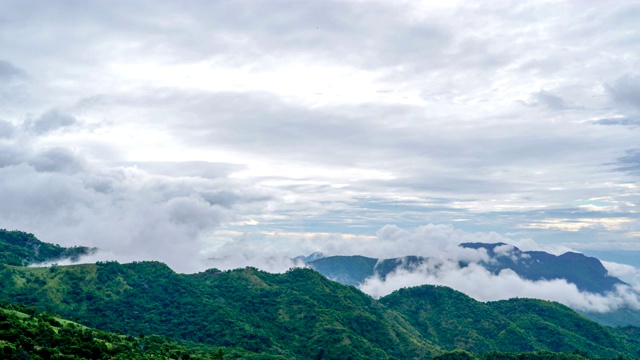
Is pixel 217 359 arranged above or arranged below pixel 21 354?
below

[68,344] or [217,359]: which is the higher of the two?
[68,344]

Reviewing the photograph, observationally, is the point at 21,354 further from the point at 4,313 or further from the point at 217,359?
the point at 217,359

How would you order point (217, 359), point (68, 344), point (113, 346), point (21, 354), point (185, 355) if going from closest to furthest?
point (21, 354) < point (68, 344) < point (113, 346) < point (185, 355) < point (217, 359)

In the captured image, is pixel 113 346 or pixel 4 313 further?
pixel 113 346

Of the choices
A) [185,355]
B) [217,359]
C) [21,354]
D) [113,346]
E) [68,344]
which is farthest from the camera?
[217,359]

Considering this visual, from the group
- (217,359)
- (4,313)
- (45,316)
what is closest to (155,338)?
(217,359)

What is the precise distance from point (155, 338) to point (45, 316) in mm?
53000

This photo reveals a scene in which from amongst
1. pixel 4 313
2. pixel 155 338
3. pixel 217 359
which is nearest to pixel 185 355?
pixel 217 359

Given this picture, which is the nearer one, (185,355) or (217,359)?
(185,355)

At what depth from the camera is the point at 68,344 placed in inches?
4318

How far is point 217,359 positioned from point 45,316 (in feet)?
202

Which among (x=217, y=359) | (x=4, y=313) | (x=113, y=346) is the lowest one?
(x=217, y=359)

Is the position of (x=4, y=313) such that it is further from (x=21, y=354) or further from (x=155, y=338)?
(x=155, y=338)

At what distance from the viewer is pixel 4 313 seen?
114 metres
